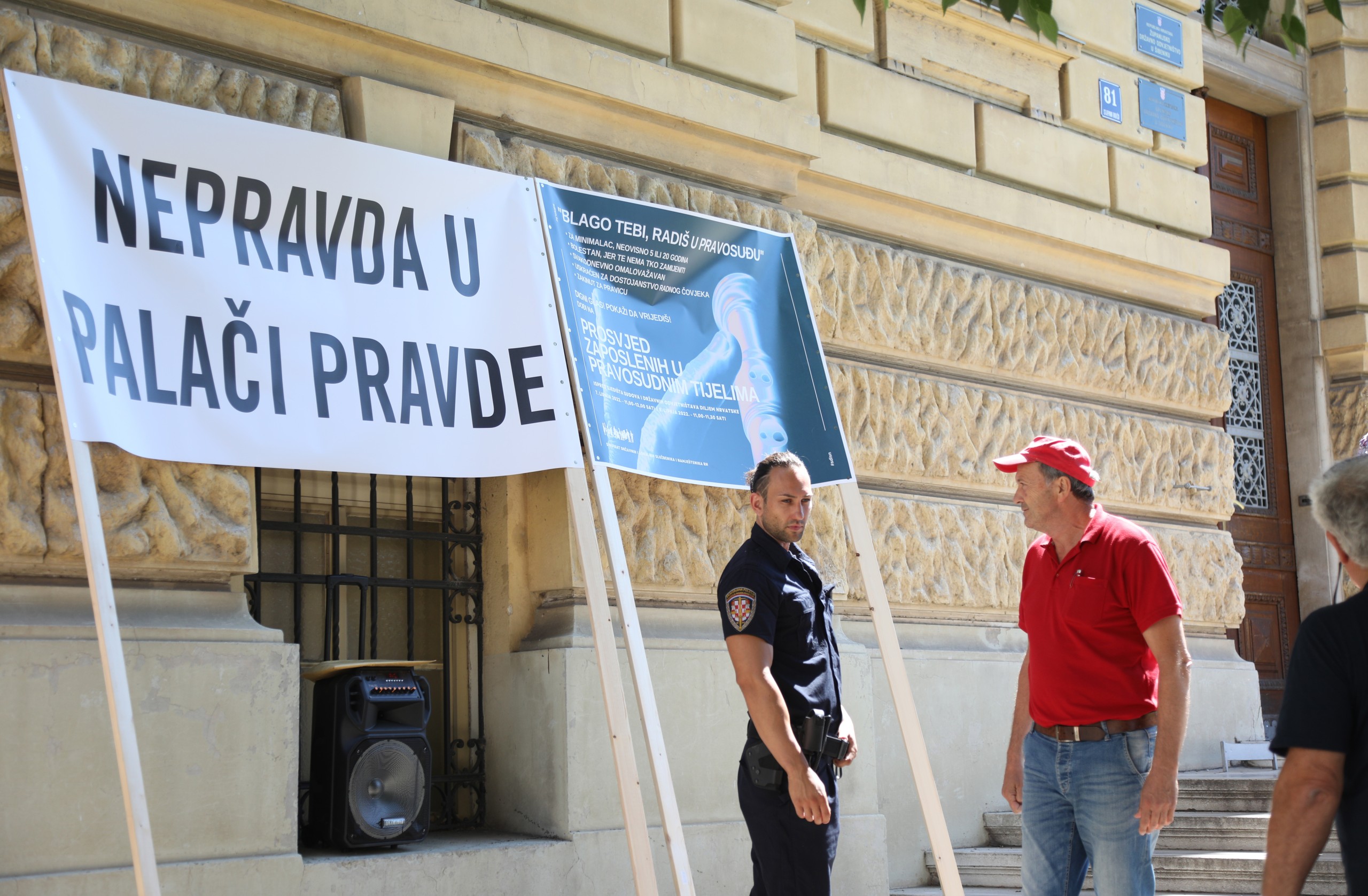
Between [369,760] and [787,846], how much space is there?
5.68 ft

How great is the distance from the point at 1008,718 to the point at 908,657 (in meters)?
0.83

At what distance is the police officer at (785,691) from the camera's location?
4.27 m

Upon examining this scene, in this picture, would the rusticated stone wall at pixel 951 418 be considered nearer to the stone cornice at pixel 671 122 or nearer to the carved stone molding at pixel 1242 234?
the stone cornice at pixel 671 122

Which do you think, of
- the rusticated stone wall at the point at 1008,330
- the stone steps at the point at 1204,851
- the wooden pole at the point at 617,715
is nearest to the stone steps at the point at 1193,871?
the stone steps at the point at 1204,851

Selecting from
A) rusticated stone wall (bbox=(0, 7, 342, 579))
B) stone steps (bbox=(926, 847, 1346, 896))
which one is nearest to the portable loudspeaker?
rusticated stone wall (bbox=(0, 7, 342, 579))

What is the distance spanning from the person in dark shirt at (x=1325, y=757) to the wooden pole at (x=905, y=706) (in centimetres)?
249

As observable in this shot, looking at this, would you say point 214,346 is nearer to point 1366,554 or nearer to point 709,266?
point 709,266

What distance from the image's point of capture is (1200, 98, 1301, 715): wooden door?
10.7 meters

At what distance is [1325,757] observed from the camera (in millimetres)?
2699

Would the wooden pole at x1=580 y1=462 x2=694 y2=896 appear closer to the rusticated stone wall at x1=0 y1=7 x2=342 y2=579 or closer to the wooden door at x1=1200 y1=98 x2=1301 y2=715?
the rusticated stone wall at x1=0 y1=7 x2=342 y2=579

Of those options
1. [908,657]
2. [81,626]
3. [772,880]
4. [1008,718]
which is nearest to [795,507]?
[772,880]

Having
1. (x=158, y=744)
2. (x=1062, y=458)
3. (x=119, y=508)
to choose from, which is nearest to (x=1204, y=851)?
(x=1062, y=458)

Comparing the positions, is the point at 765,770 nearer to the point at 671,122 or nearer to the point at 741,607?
the point at 741,607

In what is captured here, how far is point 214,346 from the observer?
4641 mm
